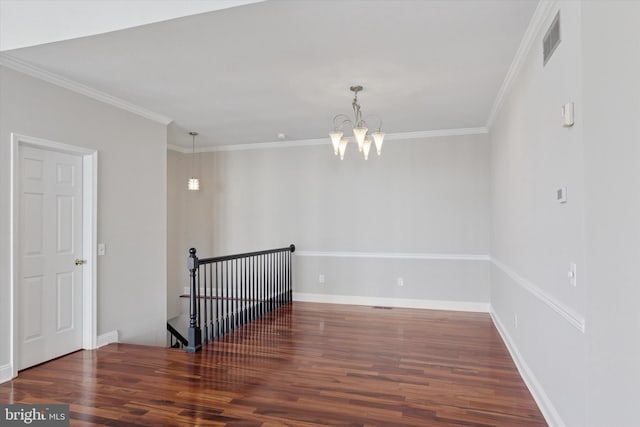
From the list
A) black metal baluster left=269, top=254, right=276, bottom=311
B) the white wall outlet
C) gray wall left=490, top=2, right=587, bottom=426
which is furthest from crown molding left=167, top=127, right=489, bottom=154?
the white wall outlet

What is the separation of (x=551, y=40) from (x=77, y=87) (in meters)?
4.21

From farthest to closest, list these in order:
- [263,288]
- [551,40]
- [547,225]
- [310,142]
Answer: [310,142]
[263,288]
[547,225]
[551,40]

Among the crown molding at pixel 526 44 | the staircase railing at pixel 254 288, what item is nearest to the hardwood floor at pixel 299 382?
the staircase railing at pixel 254 288

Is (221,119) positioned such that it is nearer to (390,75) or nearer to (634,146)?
(390,75)

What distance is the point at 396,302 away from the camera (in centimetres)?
591

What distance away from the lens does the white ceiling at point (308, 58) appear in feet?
8.26

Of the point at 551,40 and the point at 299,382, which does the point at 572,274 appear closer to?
the point at 551,40

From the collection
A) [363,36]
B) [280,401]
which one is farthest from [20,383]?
[363,36]

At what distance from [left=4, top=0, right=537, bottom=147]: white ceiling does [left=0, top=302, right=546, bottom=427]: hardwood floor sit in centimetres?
272

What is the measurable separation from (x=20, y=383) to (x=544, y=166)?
4.42m

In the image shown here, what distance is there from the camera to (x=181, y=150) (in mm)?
7055

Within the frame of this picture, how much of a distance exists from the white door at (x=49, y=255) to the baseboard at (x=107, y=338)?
20cm

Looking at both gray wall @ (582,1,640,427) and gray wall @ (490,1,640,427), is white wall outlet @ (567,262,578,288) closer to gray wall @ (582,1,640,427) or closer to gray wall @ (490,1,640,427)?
gray wall @ (490,1,640,427)

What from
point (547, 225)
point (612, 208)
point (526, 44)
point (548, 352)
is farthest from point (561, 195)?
point (526, 44)
